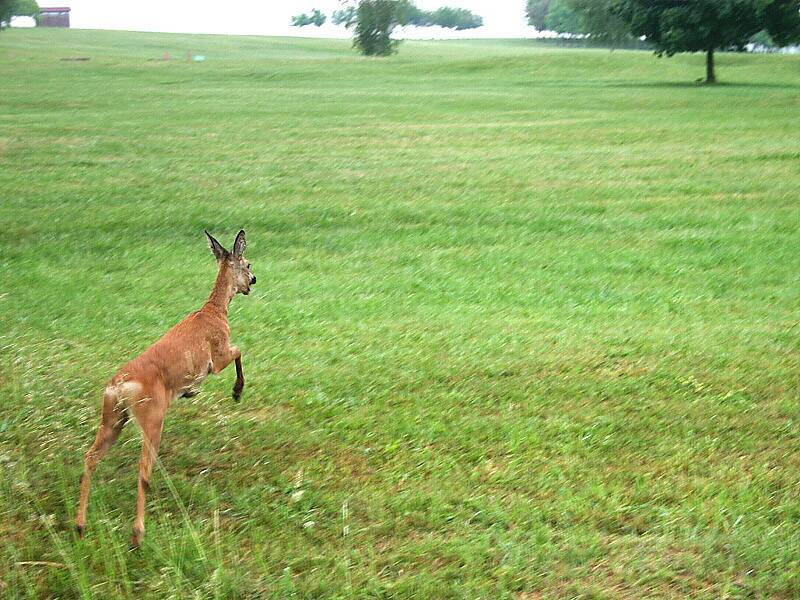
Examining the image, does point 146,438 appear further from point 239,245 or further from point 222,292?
point 239,245

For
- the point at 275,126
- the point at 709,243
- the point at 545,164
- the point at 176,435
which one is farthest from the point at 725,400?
the point at 275,126

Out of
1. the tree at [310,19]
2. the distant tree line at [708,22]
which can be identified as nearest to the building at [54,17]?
the tree at [310,19]

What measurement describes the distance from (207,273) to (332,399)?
17.5ft

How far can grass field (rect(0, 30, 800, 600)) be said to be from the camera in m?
5.32

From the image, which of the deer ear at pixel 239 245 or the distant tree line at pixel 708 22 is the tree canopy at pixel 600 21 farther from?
the deer ear at pixel 239 245

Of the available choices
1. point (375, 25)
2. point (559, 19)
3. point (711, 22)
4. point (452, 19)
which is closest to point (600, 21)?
Result: point (711, 22)

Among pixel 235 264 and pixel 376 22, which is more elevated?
pixel 376 22

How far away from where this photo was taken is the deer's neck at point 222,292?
6754mm

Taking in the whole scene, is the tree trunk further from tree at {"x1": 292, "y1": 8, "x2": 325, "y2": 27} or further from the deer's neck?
tree at {"x1": 292, "y1": 8, "x2": 325, "y2": 27}

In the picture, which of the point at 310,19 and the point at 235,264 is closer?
the point at 235,264

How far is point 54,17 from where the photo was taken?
116000 mm

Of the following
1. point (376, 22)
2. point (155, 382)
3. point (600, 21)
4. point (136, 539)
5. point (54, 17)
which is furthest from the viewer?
point (54, 17)

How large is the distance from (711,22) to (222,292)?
39276 mm

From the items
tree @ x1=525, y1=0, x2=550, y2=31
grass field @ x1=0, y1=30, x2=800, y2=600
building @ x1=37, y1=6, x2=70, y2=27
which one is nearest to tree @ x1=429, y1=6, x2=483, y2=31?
tree @ x1=525, y1=0, x2=550, y2=31
